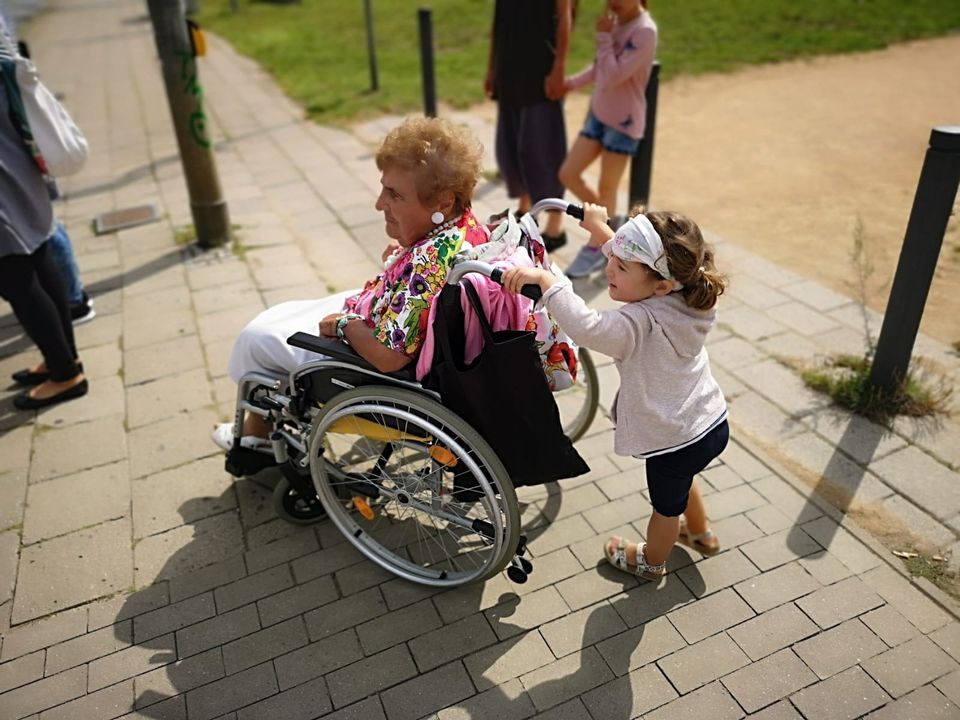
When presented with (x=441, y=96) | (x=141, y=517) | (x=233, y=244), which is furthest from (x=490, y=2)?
(x=141, y=517)

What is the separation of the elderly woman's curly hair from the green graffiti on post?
127 inches

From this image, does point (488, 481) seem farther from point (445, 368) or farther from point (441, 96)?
point (441, 96)

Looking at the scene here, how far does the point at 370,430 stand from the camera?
2594mm

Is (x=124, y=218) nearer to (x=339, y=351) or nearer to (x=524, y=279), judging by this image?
(x=339, y=351)

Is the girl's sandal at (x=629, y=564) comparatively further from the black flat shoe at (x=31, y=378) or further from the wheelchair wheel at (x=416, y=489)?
the black flat shoe at (x=31, y=378)

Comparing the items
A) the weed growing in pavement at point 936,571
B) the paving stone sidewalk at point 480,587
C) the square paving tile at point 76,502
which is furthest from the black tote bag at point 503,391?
the square paving tile at point 76,502

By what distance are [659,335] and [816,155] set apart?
19.1ft

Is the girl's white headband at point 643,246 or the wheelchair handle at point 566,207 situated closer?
the girl's white headband at point 643,246

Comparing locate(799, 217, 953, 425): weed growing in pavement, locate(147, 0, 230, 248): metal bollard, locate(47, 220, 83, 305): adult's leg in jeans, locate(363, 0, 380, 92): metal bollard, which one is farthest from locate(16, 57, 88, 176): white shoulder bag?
locate(363, 0, 380, 92): metal bollard

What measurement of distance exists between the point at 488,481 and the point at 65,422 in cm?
246

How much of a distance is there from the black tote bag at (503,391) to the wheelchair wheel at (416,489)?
0.09m

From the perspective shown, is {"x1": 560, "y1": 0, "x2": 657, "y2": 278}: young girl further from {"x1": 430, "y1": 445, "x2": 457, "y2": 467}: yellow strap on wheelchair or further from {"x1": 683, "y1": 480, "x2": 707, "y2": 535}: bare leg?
{"x1": 430, "y1": 445, "x2": 457, "y2": 467}: yellow strap on wheelchair

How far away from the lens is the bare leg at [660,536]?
2.61m

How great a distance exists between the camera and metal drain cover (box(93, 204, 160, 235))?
20.0ft
